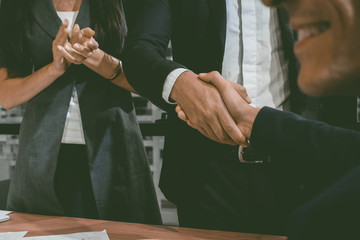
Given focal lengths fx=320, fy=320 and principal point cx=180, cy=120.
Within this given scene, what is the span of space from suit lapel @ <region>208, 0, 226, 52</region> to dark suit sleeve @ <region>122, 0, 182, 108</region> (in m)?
0.17

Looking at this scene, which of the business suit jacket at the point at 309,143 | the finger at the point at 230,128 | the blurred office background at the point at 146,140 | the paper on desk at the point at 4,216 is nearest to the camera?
the business suit jacket at the point at 309,143

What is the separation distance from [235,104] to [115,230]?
0.56 m

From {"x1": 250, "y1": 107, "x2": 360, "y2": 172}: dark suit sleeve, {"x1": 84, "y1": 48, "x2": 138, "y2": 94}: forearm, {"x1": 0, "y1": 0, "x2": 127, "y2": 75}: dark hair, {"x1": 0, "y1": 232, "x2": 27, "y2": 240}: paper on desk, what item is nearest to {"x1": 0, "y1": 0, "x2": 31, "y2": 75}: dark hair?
{"x1": 0, "y1": 0, "x2": 127, "y2": 75}: dark hair

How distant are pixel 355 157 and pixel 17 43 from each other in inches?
54.0

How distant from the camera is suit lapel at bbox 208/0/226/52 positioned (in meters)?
1.13

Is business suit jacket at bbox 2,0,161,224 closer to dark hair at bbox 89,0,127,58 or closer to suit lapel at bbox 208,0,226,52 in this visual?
dark hair at bbox 89,0,127,58

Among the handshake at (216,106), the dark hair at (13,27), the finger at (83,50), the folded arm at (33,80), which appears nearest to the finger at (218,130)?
the handshake at (216,106)

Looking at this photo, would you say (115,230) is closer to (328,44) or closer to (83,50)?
(83,50)

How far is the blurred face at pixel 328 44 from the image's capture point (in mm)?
381

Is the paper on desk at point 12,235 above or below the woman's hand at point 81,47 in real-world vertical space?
below

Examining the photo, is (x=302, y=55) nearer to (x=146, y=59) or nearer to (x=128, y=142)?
(x=146, y=59)

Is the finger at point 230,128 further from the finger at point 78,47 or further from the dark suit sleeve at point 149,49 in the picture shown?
the finger at point 78,47

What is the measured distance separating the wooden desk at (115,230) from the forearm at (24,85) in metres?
0.53

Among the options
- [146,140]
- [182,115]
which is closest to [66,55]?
[182,115]
